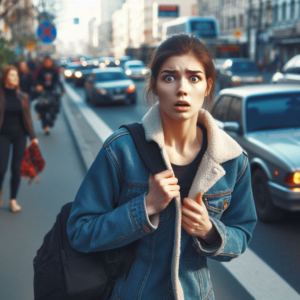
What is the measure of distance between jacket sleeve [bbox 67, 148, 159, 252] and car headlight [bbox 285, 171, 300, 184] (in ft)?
12.5

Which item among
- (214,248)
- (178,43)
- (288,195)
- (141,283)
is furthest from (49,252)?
(288,195)

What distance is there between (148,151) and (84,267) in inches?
17.4

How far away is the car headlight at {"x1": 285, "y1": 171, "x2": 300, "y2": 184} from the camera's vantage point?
5.32m

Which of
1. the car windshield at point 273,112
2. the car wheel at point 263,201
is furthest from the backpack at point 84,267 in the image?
the car windshield at point 273,112

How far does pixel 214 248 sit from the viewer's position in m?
1.82

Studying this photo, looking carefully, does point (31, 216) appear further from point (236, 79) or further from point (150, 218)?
point (236, 79)

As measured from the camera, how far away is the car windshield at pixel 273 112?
21.7 ft

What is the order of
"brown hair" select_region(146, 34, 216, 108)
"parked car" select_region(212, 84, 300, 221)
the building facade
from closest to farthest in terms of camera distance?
"brown hair" select_region(146, 34, 216, 108) → "parked car" select_region(212, 84, 300, 221) → the building facade

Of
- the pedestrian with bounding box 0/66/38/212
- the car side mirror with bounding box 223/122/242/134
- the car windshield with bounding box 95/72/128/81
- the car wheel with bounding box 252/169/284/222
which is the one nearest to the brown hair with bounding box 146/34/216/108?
the car wheel with bounding box 252/169/284/222

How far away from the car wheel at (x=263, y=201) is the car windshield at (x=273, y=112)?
0.77 meters

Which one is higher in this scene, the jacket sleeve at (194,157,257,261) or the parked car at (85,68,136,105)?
the jacket sleeve at (194,157,257,261)

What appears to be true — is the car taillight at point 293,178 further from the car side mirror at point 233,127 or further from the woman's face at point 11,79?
the woman's face at point 11,79

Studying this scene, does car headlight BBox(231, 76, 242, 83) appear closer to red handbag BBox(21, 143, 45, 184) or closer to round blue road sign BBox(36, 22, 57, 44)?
round blue road sign BBox(36, 22, 57, 44)

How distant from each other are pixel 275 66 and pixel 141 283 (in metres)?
52.3
